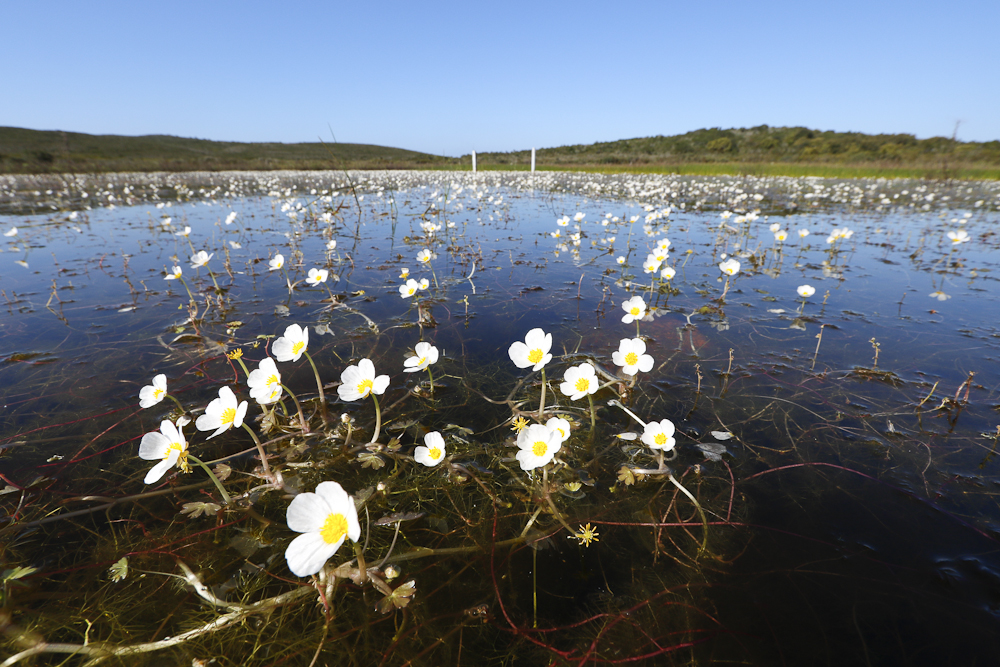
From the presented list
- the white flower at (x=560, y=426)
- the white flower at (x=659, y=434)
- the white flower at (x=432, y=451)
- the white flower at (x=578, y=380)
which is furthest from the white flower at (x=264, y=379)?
the white flower at (x=659, y=434)

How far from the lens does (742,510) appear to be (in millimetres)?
1629

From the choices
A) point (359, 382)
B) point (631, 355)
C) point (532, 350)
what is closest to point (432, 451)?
point (359, 382)

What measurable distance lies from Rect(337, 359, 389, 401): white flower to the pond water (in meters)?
0.31

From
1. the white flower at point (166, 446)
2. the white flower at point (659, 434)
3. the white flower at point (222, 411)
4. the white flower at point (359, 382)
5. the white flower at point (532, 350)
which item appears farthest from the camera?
the white flower at point (532, 350)

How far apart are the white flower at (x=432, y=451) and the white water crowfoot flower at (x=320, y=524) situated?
527 mm

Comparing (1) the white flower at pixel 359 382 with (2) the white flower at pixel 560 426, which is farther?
(1) the white flower at pixel 359 382

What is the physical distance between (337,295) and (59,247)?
578 cm

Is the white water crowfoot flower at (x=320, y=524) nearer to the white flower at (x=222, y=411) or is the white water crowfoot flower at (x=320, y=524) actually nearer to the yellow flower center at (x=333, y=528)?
the yellow flower center at (x=333, y=528)

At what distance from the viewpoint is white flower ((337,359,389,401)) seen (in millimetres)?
1830

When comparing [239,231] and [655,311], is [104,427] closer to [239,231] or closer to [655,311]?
[655,311]

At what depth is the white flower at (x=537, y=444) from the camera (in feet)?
4.89

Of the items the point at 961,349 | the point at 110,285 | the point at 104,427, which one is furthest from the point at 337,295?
the point at 961,349

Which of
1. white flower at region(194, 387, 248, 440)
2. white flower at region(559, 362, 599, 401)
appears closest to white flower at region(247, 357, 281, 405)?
white flower at region(194, 387, 248, 440)

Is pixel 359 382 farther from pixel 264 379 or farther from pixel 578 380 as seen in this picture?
pixel 578 380
